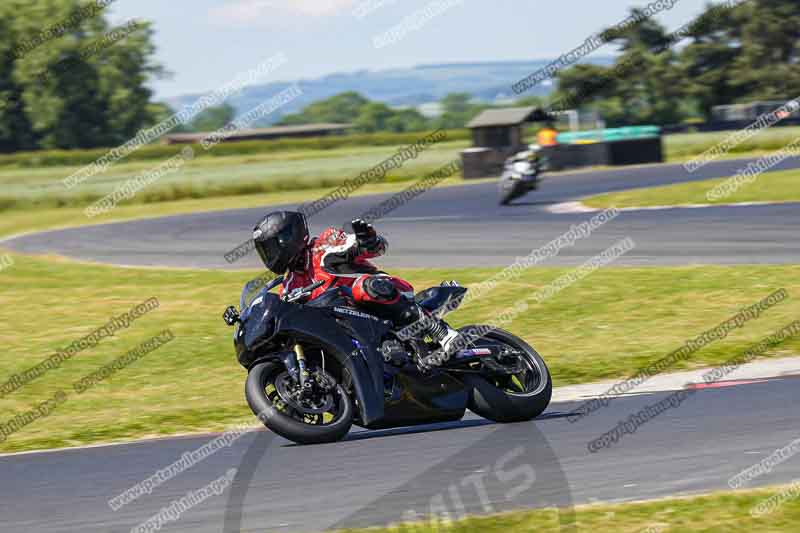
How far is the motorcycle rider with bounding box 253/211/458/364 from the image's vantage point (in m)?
8.33

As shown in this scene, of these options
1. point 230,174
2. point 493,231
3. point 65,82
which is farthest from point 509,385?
point 65,82

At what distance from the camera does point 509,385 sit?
29.2 ft

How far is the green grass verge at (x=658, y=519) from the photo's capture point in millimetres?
5691

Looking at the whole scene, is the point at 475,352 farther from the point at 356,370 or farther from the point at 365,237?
the point at 365,237

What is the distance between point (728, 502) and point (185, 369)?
7.64 metres

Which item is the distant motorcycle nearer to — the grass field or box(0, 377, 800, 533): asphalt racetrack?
the grass field

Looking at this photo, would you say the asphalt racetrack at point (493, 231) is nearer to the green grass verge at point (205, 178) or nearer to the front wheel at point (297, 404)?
the front wheel at point (297, 404)

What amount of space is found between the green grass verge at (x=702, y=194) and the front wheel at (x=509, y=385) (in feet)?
57.5

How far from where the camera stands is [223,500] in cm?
689

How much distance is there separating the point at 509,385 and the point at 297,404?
5.64ft

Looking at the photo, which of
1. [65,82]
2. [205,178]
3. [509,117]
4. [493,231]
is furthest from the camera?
[65,82]

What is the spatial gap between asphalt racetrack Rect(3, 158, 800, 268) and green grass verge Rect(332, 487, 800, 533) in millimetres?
11387

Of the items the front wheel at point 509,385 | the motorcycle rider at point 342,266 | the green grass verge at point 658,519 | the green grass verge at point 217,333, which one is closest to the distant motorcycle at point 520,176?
the green grass verge at point 217,333

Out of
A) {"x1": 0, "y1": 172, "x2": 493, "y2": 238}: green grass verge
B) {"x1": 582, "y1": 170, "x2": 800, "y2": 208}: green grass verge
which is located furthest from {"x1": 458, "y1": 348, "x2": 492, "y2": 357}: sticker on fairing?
{"x1": 0, "y1": 172, "x2": 493, "y2": 238}: green grass verge
